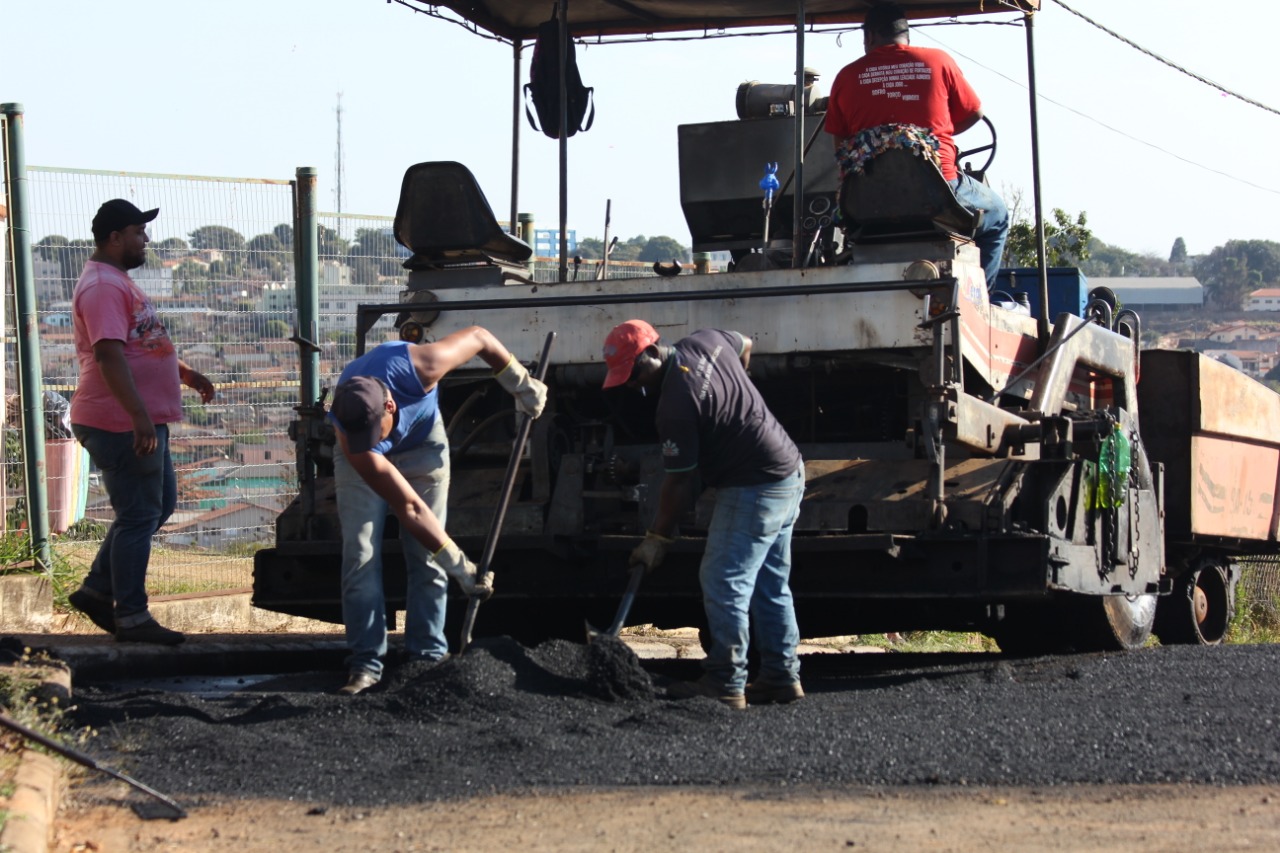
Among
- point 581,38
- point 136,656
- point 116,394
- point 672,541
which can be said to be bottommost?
point 136,656

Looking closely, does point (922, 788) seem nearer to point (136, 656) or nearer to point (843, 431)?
point (843, 431)

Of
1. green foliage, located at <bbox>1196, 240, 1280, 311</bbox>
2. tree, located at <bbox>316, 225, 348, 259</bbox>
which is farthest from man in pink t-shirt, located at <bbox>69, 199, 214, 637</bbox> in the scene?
green foliage, located at <bbox>1196, 240, 1280, 311</bbox>

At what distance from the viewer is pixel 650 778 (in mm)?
4828

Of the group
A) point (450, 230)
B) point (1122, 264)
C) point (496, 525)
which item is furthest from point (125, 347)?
point (1122, 264)

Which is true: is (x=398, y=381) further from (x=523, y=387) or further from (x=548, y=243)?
(x=548, y=243)

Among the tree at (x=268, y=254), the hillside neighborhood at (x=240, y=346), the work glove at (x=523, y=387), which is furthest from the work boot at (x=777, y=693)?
the tree at (x=268, y=254)

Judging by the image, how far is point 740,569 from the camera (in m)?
6.09

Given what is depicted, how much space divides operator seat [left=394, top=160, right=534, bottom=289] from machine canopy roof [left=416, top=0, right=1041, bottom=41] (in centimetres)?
109

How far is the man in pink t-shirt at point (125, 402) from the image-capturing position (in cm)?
714

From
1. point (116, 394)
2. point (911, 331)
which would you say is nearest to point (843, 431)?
point (911, 331)

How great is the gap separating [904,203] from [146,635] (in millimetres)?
3773

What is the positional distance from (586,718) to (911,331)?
2.34 metres

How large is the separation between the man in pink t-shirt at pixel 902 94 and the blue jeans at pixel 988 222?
10 mm

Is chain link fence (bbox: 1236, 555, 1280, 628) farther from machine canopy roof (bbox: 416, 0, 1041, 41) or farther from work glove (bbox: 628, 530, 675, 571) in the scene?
work glove (bbox: 628, 530, 675, 571)
